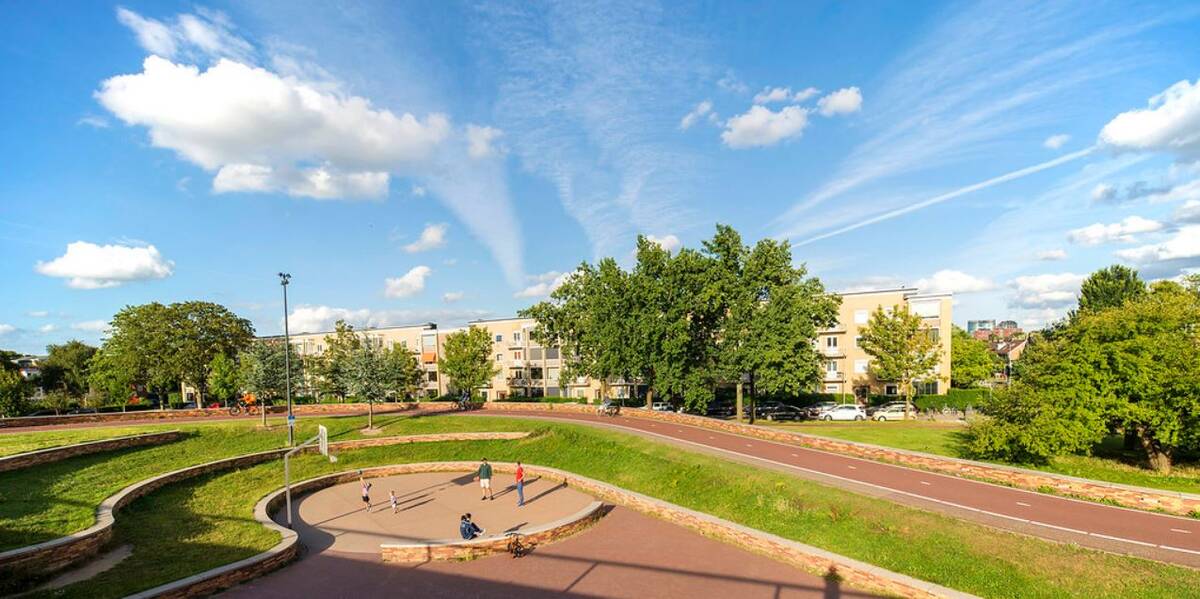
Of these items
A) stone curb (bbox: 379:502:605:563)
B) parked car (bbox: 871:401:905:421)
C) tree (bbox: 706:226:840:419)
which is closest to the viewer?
stone curb (bbox: 379:502:605:563)

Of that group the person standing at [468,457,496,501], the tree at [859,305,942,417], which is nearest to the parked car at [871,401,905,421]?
the tree at [859,305,942,417]

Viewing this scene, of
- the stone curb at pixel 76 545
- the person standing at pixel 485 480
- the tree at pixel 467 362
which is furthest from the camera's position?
the tree at pixel 467 362

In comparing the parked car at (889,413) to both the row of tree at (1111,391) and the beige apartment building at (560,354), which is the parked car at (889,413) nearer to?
the beige apartment building at (560,354)

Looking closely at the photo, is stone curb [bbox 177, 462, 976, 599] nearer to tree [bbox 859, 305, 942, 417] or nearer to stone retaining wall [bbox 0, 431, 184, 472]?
stone retaining wall [bbox 0, 431, 184, 472]

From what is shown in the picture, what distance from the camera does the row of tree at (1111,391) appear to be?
1903 cm

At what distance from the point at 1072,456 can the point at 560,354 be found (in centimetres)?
4346

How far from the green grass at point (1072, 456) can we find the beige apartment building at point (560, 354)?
14.8m

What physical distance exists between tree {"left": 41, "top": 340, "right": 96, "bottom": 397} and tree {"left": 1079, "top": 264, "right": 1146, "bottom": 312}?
127 metres

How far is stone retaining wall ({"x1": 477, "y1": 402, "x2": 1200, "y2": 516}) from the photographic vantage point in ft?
53.6

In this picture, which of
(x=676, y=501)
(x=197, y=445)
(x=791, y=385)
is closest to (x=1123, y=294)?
(x=791, y=385)

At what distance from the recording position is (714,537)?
1694cm

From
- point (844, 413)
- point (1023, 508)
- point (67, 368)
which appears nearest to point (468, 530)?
point (1023, 508)

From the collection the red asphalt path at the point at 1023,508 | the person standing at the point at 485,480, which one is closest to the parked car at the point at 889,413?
the red asphalt path at the point at 1023,508

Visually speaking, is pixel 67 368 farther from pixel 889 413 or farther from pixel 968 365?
pixel 968 365
